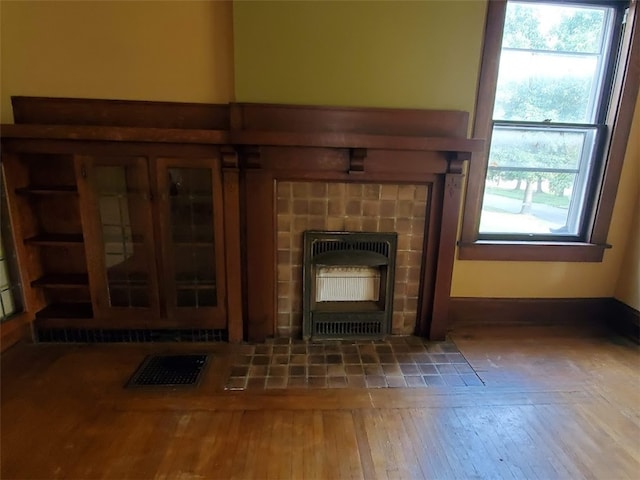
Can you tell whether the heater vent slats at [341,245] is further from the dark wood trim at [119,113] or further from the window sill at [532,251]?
the dark wood trim at [119,113]

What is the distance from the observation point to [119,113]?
223 centimetres

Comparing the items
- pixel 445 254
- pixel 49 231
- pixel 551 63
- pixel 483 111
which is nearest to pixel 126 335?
pixel 49 231

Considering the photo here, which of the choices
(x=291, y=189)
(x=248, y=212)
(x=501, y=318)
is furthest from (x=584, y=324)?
(x=248, y=212)

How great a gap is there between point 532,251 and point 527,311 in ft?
1.56

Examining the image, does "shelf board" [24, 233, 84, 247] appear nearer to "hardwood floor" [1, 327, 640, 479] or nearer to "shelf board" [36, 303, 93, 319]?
"shelf board" [36, 303, 93, 319]

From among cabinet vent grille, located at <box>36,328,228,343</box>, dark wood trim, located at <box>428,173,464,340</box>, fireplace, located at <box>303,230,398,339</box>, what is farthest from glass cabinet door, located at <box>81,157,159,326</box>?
dark wood trim, located at <box>428,173,464,340</box>

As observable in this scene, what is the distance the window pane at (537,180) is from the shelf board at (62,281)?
9.16 ft

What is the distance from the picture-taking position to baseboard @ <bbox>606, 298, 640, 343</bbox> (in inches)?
103

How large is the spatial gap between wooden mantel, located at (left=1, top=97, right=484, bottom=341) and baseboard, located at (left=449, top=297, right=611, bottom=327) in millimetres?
658

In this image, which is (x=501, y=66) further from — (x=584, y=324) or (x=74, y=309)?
(x=74, y=309)

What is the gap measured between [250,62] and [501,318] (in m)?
2.51

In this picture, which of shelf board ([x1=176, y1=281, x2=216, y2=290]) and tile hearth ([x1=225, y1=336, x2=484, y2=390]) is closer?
tile hearth ([x1=225, y1=336, x2=484, y2=390])

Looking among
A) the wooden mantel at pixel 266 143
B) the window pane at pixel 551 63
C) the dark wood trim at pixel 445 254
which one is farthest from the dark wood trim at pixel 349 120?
the window pane at pixel 551 63

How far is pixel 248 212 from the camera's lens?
90.3 inches
